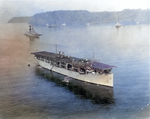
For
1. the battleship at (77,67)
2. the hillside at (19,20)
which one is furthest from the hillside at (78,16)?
the battleship at (77,67)

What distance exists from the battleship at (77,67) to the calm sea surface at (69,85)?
0.74 meters

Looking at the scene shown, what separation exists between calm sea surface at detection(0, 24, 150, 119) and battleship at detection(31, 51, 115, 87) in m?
0.74

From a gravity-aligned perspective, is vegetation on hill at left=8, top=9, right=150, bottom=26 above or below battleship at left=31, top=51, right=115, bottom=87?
above

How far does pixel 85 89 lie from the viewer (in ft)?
59.9

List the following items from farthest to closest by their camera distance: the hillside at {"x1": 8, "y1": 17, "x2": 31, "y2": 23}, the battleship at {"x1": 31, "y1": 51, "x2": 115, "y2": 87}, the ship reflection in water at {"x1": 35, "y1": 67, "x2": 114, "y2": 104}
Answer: the hillside at {"x1": 8, "y1": 17, "x2": 31, "y2": 23}, the battleship at {"x1": 31, "y1": 51, "x2": 115, "y2": 87}, the ship reflection in water at {"x1": 35, "y1": 67, "x2": 114, "y2": 104}

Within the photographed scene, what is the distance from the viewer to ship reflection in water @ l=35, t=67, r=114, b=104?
53.4ft

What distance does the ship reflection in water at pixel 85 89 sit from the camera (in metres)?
16.3

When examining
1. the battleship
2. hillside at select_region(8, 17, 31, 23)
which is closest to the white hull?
the battleship

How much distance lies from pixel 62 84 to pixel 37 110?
5438 mm

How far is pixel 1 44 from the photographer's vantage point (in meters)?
24.9

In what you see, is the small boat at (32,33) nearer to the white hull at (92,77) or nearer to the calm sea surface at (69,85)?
the calm sea surface at (69,85)

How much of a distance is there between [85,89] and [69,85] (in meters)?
1.61

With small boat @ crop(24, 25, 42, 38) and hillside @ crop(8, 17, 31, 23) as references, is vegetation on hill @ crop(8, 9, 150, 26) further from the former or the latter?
small boat @ crop(24, 25, 42, 38)

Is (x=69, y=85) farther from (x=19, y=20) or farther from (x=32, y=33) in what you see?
(x=32, y=33)
